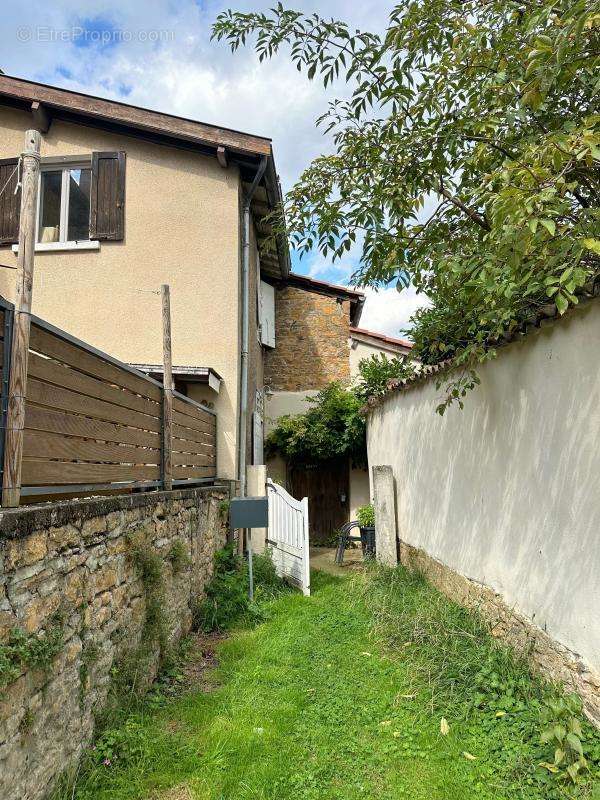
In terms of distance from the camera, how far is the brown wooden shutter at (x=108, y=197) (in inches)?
321

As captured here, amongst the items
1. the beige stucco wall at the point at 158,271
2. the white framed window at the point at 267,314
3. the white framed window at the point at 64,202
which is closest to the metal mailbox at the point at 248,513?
the beige stucco wall at the point at 158,271

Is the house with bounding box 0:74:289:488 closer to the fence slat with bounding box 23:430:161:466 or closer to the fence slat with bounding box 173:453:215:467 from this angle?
the fence slat with bounding box 173:453:215:467

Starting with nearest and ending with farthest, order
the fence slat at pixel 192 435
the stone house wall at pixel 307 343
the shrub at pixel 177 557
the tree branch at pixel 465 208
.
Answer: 1. the tree branch at pixel 465 208
2. the shrub at pixel 177 557
3. the fence slat at pixel 192 435
4. the stone house wall at pixel 307 343

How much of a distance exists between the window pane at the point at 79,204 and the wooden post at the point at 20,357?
6021 mm

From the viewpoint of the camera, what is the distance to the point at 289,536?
24.6 ft

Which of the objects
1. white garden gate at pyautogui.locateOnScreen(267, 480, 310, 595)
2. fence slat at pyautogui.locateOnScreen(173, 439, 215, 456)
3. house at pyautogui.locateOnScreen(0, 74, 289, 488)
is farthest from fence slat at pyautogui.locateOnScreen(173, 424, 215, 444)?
white garden gate at pyautogui.locateOnScreen(267, 480, 310, 595)

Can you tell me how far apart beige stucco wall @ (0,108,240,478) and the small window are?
0.29 metres

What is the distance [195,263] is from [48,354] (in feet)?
18.5

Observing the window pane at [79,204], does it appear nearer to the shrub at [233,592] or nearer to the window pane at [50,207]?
the window pane at [50,207]

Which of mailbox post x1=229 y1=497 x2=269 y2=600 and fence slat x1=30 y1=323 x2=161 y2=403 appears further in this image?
mailbox post x1=229 y1=497 x2=269 y2=600

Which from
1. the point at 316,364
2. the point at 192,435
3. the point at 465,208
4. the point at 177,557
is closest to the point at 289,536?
the point at 192,435

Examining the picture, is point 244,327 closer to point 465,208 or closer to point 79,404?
point 465,208

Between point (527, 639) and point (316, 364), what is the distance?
30.4 feet

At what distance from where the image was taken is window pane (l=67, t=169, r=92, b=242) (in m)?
8.34
